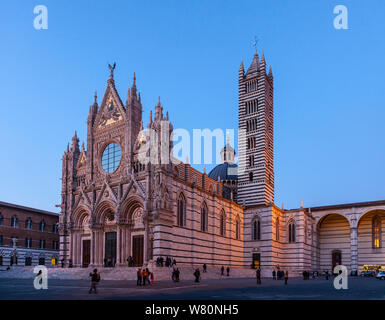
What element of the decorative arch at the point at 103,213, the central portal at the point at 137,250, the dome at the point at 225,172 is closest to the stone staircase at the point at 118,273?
the central portal at the point at 137,250

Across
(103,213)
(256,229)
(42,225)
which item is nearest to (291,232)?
(256,229)

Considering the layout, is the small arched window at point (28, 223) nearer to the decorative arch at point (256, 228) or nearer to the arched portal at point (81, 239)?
the arched portal at point (81, 239)

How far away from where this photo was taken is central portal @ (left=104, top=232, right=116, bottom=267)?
133 feet

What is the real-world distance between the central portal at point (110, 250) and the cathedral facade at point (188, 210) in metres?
0.10

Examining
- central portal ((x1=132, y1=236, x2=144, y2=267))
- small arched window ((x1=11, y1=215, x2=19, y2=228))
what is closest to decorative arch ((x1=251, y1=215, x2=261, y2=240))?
central portal ((x1=132, y1=236, x2=144, y2=267))

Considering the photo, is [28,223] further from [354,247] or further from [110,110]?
[354,247]

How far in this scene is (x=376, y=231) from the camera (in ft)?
198

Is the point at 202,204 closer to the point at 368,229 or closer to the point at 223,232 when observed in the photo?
the point at 223,232

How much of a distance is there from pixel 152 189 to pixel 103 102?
13.5 metres

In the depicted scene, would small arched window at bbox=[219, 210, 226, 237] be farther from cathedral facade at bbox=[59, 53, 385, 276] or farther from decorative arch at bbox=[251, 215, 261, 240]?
decorative arch at bbox=[251, 215, 261, 240]

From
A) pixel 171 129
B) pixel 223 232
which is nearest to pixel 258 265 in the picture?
pixel 223 232

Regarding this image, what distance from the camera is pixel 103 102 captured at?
4578 cm

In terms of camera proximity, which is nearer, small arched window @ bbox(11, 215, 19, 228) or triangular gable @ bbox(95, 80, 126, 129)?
triangular gable @ bbox(95, 80, 126, 129)

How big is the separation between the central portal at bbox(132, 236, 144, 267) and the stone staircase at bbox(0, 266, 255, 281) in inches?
146
